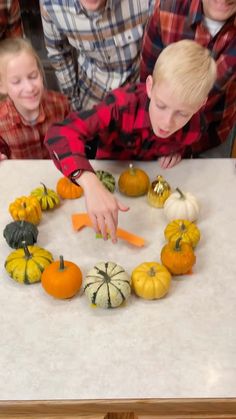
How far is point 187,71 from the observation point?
3.59ft

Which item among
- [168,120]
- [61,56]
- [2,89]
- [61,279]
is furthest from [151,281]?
[61,56]

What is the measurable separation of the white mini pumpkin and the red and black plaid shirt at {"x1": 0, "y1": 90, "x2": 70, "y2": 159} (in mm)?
656

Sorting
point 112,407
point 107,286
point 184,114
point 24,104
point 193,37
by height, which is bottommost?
point 112,407

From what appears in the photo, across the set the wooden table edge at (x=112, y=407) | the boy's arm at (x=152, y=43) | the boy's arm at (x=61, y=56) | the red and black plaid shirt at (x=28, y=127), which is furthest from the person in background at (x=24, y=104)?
the wooden table edge at (x=112, y=407)

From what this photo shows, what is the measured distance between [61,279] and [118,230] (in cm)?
25

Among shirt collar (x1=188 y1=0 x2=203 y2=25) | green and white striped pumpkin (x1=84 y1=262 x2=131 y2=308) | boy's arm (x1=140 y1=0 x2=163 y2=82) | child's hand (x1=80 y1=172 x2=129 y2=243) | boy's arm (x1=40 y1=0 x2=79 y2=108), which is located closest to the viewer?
green and white striped pumpkin (x1=84 y1=262 x2=131 y2=308)

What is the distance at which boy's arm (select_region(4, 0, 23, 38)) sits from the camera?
5.27ft

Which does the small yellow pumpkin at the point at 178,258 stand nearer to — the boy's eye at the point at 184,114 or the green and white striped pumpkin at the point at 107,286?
the green and white striped pumpkin at the point at 107,286

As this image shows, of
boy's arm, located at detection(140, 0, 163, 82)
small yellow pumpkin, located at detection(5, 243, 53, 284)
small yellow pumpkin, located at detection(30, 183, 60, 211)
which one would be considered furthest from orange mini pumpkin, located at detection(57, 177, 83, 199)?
boy's arm, located at detection(140, 0, 163, 82)

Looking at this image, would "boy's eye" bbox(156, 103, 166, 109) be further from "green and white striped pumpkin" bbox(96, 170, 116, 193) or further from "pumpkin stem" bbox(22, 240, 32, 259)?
"pumpkin stem" bbox(22, 240, 32, 259)

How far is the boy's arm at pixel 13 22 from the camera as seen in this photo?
160 cm

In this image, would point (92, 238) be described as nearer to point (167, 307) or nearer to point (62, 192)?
point (62, 192)

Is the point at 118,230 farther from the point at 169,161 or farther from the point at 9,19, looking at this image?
the point at 9,19

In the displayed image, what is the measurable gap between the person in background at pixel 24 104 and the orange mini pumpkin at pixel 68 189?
288 mm
